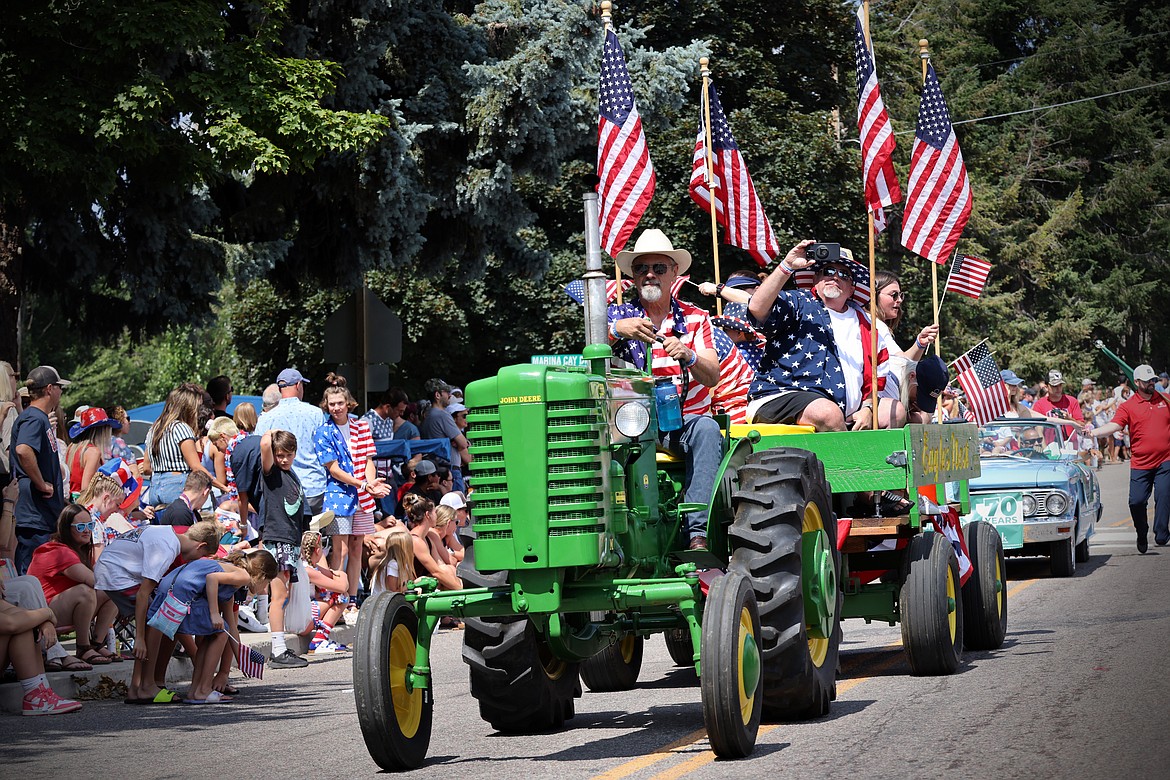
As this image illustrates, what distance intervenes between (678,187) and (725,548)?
960 inches

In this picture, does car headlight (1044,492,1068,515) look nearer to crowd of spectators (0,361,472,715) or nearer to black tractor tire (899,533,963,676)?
crowd of spectators (0,361,472,715)

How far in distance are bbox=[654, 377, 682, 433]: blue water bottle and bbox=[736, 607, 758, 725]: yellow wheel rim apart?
1331 mm

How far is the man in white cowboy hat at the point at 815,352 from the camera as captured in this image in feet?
34.8

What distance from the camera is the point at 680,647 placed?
11.0 meters

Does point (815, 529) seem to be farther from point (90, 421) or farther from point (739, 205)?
point (90, 421)

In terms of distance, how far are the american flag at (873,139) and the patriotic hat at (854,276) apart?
38.6 inches

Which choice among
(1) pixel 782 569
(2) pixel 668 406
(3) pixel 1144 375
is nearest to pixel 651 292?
(2) pixel 668 406

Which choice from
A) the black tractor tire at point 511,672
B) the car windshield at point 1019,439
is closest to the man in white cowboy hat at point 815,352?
the black tractor tire at point 511,672

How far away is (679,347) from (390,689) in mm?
2414

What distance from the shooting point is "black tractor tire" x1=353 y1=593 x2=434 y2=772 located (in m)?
7.12

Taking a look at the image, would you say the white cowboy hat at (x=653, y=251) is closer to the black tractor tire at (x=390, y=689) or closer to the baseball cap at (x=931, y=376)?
the black tractor tire at (x=390, y=689)

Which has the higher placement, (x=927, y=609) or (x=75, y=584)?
(x=75, y=584)

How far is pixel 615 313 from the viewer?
355 inches

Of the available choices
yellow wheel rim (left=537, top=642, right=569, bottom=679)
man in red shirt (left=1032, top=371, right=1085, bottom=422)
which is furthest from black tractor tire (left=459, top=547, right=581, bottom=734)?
man in red shirt (left=1032, top=371, right=1085, bottom=422)
